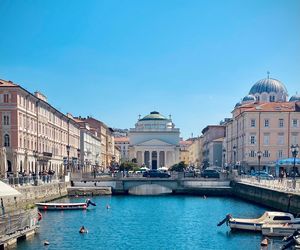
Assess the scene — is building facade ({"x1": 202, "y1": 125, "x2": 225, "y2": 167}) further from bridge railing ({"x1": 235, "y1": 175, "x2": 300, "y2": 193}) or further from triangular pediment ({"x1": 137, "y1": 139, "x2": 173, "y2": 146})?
bridge railing ({"x1": 235, "y1": 175, "x2": 300, "y2": 193})

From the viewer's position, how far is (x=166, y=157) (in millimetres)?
184875

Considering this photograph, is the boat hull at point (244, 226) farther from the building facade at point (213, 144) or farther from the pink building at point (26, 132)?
the building facade at point (213, 144)

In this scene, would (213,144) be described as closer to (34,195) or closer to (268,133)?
(268,133)

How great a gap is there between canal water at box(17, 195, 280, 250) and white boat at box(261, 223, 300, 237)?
2.64ft

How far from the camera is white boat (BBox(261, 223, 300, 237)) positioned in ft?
119

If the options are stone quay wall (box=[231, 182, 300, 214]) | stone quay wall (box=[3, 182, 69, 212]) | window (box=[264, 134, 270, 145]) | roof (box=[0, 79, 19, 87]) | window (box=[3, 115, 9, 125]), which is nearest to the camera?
stone quay wall (box=[231, 182, 300, 214])

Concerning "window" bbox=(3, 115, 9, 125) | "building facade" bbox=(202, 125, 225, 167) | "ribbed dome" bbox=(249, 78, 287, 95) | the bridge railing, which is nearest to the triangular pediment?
"building facade" bbox=(202, 125, 225, 167)

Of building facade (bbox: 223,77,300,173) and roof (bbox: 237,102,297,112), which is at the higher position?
roof (bbox: 237,102,297,112)

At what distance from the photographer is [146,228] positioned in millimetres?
42344

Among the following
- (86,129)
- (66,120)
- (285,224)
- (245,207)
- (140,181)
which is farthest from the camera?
(86,129)

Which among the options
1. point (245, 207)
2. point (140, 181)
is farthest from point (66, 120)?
point (245, 207)

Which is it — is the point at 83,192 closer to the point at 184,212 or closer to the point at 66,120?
the point at 184,212

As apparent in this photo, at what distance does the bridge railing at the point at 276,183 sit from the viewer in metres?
52.8

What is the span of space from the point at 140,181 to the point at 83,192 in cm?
1033
